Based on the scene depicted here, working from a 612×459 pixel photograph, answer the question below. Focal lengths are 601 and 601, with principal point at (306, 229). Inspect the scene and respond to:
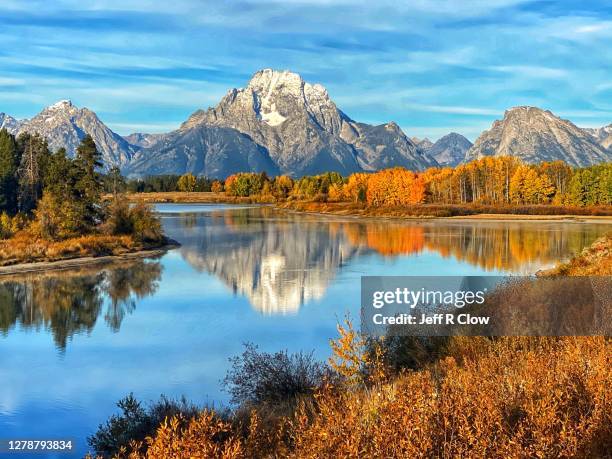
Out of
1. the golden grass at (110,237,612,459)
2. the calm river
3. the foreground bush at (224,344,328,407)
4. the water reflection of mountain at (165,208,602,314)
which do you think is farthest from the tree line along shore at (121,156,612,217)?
the golden grass at (110,237,612,459)

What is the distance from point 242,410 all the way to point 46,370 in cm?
881

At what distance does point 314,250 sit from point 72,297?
2459 centimetres

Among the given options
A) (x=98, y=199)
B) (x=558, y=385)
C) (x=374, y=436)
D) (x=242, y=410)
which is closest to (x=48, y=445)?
(x=242, y=410)

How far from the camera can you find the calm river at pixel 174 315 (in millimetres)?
15255

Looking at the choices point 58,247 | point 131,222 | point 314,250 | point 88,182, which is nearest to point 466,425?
point 58,247

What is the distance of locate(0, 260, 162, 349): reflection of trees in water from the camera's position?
2362 cm

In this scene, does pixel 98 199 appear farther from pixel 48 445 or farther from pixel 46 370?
pixel 48 445

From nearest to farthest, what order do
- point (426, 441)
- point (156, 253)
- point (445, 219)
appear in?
point (426, 441) → point (156, 253) → point (445, 219)

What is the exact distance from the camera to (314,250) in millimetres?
50000

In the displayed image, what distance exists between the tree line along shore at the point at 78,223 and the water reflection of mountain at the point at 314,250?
4.50m

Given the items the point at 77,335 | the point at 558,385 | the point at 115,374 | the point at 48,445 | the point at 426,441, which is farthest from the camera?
the point at 77,335

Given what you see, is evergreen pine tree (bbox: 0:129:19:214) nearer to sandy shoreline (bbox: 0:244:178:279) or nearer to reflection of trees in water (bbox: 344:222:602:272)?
sandy shoreline (bbox: 0:244:178:279)

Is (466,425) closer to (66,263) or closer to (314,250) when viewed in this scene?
(66,263)

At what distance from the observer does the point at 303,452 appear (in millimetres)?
6789
